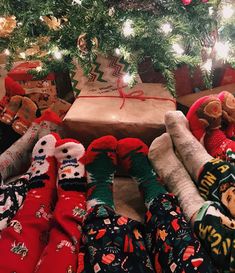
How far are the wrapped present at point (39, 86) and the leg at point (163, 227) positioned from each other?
0.51 meters

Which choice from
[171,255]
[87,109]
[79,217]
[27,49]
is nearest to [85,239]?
[79,217]

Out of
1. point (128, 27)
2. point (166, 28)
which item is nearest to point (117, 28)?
point (128, 27)

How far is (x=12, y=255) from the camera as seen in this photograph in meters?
0.78

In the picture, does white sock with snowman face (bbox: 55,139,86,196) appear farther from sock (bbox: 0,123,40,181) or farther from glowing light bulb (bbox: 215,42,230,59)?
glowing light bulb (bbox: 215,42,230,59)

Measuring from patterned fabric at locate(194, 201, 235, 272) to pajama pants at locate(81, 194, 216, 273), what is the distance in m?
0.03

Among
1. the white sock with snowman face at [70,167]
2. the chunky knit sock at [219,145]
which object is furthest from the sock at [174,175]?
the white sock with snowman face at [70,167]

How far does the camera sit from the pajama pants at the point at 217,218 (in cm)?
75

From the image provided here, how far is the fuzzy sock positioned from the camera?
1026 mm

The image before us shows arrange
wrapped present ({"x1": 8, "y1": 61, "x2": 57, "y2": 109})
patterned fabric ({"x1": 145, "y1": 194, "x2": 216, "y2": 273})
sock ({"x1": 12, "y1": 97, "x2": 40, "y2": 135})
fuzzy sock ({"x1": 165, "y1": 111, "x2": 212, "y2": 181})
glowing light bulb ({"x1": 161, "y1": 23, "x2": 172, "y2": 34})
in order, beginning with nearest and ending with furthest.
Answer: patterned fabric ({"x1": 145, "y1": 194, "x2": 216, "y2": 273}) < fuzzy sock ({"x1": 165, "y1": 111, "x2": 212, "y2": 181}) < glowing light bulb ({"x1": 161, "y1": 23, "x2": 172, "y2": 34}) < sock ({"x1": 12, "y1": 97, "x2": 40, "y2": 135}) < wrapped present ({"x1": 8, "y1": 61, "x2": 57, "y2": 109})

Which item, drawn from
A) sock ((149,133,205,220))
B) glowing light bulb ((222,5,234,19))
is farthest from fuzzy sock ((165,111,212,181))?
glowing light bulb ((222,5,234,19))

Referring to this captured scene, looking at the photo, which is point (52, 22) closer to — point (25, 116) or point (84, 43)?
point (84, 43)

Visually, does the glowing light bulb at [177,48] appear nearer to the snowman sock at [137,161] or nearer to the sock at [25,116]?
the snowman sock at [137,161]

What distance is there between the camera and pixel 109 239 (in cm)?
81

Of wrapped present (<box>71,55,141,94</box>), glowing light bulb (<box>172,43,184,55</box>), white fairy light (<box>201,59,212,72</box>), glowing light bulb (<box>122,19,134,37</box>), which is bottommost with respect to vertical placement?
wrapped present (<box>71,55,141,94</box>)
